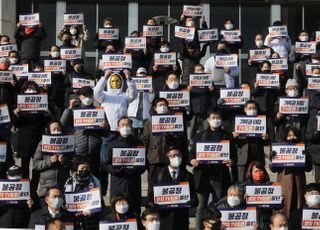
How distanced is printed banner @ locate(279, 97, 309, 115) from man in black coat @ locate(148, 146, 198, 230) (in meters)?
3.04

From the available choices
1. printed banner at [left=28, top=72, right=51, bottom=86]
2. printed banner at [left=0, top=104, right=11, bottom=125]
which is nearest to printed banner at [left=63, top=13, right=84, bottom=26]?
printed banner at [left=28, top=72, right=51, bottom=86]

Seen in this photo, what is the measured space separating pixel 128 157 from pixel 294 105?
3776 millimetres

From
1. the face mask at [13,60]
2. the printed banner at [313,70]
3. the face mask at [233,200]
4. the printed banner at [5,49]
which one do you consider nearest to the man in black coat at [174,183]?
the face mask at [233,200]

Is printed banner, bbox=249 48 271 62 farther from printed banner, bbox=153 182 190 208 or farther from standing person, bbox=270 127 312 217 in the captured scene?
printed banner, bbox=153 182 190 208

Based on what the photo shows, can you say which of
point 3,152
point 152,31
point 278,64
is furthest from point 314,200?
point 152,31

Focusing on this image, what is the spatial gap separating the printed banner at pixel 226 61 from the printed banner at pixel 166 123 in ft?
14.3

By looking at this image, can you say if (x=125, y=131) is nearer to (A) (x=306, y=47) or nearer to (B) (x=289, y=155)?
(B) (x=289, y=155)

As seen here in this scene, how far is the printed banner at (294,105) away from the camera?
588 inches

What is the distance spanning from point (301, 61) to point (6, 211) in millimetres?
A: 9483

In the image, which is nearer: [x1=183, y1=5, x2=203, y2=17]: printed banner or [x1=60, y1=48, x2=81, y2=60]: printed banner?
[x1=60, y1=48, x2=81, y2=60]: printed banner

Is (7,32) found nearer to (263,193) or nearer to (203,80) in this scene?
(203,80)

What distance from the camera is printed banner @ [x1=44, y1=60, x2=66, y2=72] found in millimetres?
17531

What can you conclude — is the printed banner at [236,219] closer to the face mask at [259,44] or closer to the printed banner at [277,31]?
the face mask at [259,44]

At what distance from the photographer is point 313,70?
17.3 meters
